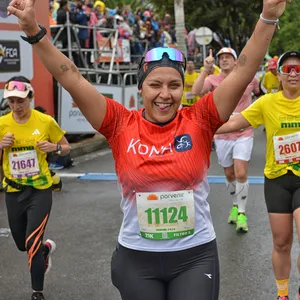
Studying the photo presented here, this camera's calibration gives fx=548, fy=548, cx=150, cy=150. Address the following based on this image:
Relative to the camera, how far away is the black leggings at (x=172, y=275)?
2.62 m

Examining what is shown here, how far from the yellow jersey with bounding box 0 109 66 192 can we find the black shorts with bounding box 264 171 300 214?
74.5 inches

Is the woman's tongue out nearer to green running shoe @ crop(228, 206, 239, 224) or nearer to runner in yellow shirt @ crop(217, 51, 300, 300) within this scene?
runner in yellow shirt @ crop(217, 51, 300, 300)

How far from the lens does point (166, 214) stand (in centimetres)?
272

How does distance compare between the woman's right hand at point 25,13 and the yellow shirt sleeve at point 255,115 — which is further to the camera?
the yellow shirt sleeve at point 255,115

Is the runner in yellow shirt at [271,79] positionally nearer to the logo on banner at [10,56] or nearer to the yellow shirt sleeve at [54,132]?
the logo on banner at [10,56]

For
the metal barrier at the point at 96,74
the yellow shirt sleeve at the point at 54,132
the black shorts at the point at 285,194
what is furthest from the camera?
the metal barrier at the point at 96,74

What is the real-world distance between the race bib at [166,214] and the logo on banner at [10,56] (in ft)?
27.3

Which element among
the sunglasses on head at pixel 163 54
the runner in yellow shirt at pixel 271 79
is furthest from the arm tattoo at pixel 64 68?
the runner in yellow shirt at pixel 271 79

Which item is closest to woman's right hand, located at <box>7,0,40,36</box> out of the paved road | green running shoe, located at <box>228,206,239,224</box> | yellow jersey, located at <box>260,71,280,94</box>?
the paved road

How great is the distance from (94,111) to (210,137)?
60 cm

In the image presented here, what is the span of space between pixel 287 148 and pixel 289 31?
45854mm

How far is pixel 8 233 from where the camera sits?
657cm

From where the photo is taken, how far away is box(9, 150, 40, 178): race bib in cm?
461

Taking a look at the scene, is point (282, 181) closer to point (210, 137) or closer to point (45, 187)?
point (210, 137)
